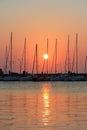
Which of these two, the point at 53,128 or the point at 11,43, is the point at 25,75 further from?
the point at 53,128

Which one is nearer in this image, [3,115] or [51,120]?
[51,120]

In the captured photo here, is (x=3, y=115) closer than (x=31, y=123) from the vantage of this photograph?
No

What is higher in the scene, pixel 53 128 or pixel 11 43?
pixel 11 43

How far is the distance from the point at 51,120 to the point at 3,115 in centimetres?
295

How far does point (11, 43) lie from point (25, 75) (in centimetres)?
2954

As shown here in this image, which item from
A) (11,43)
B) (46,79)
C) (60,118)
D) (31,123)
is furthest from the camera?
(46,79)

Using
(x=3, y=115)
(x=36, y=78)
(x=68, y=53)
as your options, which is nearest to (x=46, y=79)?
(x=36, y=78)

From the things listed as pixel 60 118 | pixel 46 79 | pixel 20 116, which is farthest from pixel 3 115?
pixel 46 79

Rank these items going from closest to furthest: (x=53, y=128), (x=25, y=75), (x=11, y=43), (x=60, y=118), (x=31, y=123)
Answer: (x=53, y=128) < (x=31, y=123) < (x=60, y=118) < (x=11, y=43) < (x=25, y=75)

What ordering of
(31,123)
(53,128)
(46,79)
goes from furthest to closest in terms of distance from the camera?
(46,79) < (31,123) < (53,128)

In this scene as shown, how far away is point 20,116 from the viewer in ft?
67.9

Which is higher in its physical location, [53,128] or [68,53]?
[68,53]

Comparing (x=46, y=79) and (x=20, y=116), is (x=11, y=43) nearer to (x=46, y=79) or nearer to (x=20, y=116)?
(x=46, y=79)

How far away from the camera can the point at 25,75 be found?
5364 inches
